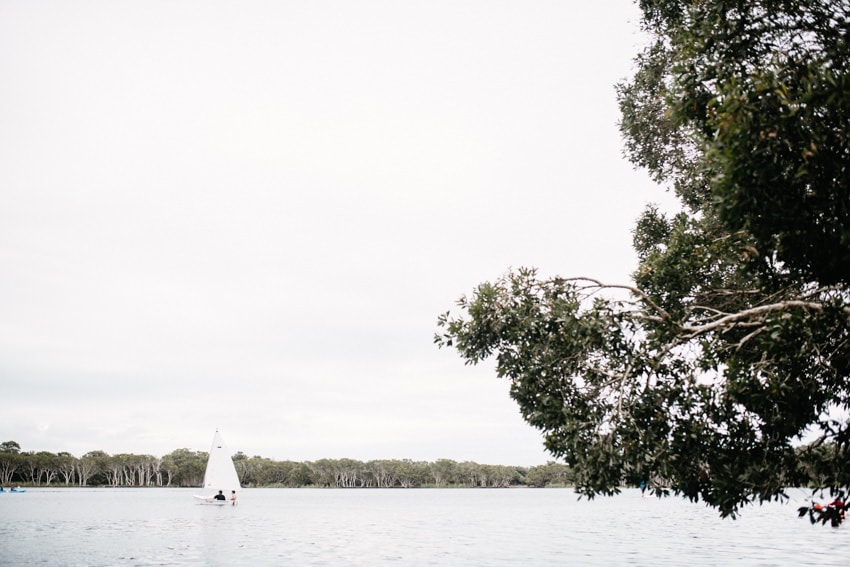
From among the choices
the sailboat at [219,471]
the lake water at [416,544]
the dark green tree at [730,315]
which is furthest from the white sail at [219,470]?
the dark green tree at [730,315]

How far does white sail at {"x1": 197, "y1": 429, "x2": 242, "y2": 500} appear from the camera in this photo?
8744 cm

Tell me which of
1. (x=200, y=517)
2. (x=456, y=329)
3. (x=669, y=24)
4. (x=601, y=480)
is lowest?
(x=200, y=517)

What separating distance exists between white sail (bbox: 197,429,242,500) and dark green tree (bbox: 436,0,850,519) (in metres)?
78.1

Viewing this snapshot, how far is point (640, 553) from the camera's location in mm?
40344

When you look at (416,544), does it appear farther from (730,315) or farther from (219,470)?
(219,470)

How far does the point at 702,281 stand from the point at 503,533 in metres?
45.1

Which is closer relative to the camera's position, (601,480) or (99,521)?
(601,480)

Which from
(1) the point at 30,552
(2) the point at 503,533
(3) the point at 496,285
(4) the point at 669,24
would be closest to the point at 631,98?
(4) the point at 669,24

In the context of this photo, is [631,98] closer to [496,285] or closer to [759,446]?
[496,285]

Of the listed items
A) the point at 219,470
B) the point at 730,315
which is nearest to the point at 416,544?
the point at 730,315

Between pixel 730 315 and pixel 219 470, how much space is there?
278 feet

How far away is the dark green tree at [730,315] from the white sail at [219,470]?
7810 cm

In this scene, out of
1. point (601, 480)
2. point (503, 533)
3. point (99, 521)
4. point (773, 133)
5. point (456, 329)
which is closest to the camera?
point (773, 133)

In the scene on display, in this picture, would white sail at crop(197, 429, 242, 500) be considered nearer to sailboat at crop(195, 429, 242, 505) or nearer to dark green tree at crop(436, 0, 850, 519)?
sailboat at crop(195, 429, 242, 505)
